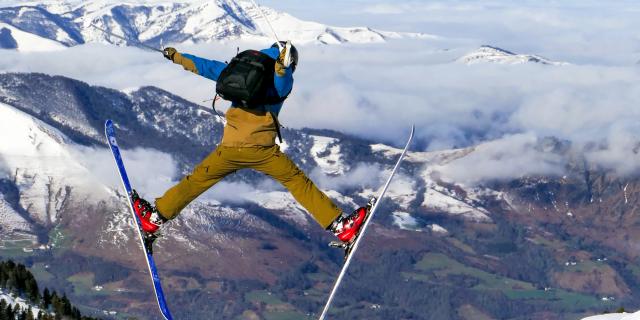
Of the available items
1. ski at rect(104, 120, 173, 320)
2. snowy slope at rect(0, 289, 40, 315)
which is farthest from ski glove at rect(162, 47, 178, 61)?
snowy slope at rect(0, 289, 40, 315)

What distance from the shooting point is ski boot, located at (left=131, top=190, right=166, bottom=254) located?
27.0 m

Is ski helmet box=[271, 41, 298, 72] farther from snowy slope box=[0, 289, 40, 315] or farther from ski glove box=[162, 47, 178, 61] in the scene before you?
snowy slope box=[0, 289, 40, 315]

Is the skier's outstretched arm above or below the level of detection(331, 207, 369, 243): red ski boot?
above

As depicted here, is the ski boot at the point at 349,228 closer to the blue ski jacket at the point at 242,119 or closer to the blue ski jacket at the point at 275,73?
the blue ski jacket at the point at 242,119

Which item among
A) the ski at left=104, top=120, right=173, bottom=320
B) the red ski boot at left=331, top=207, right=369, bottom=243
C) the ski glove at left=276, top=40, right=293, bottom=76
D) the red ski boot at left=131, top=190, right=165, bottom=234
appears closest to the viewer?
the ski glove at left=276, top=40, right=293, bottom=76

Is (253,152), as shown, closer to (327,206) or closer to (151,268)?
(327,206)

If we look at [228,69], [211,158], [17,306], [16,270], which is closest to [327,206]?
[211,158]

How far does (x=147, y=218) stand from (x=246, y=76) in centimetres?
669

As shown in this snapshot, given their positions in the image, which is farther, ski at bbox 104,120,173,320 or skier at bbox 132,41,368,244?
ski at bbox 104,120,173,320

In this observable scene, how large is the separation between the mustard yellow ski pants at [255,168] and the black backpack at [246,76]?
2.14 meters

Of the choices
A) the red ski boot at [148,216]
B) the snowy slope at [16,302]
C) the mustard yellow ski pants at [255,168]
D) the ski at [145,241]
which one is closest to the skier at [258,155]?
the mustard yellow ski pants at [255,168]

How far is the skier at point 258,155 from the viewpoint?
76.6 feet

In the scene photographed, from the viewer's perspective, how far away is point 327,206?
84.3 ft

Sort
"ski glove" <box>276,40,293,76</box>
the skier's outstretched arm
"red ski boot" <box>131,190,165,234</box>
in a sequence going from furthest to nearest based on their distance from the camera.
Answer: "red ski boot" <box>131,190,165,234</box>, the skier's outstretched arm, "ski glove" <box>276,40,293,76</box>
